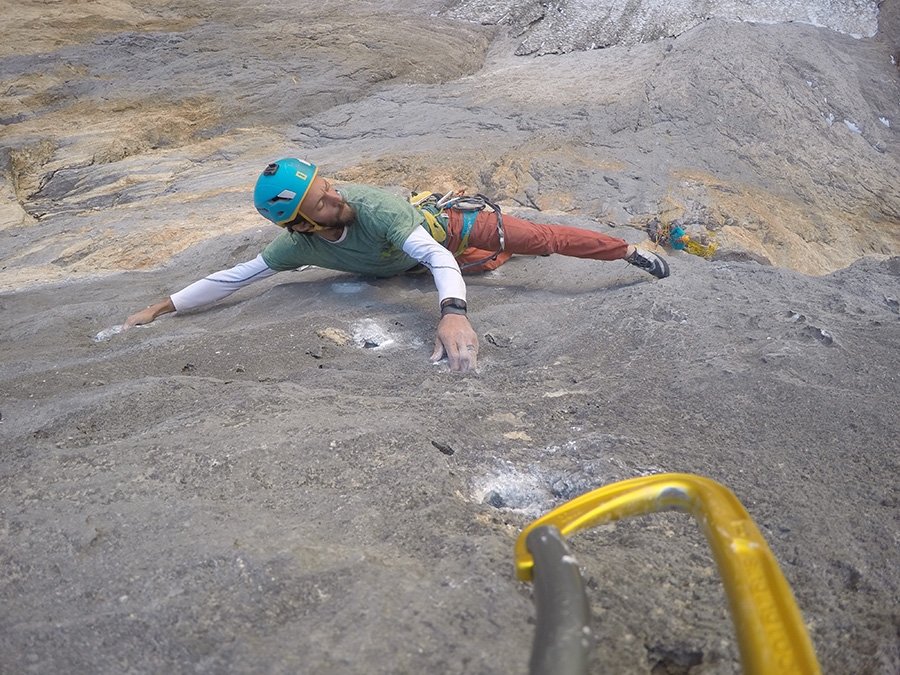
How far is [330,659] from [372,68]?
708cm

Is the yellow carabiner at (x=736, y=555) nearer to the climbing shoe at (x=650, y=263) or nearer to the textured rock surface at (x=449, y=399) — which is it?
the textured rock surface at (x=449, y=399)

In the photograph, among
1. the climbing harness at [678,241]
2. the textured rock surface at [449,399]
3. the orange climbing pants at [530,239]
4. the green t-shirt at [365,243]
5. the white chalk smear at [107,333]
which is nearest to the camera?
the textured rock surface at [449,399]

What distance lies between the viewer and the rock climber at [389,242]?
2.63 m

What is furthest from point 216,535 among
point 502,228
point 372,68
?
point 372,68

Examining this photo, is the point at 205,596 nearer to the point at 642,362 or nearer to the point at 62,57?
the point at 642,362

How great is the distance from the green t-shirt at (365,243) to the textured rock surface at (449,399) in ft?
0.48

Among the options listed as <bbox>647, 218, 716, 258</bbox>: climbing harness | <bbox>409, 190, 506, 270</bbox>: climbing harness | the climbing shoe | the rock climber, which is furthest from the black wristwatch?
<bbox>647, 218, 716, 258</bbox>: climbing harness

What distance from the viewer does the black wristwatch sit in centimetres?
251

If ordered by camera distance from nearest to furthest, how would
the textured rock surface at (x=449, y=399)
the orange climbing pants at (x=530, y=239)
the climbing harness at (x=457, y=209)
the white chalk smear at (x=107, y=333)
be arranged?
the textured rock surface at (x=449, y=399) → the white chalk smear at (x=107, y=333) → the climbing harness at (x=457, y=209) → the orange climbing pants at (x=530, y=239)

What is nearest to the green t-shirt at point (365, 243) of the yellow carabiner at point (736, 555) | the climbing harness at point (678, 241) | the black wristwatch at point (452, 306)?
the black wristwatch at point (452, 306)

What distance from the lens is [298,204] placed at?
8.75 feet

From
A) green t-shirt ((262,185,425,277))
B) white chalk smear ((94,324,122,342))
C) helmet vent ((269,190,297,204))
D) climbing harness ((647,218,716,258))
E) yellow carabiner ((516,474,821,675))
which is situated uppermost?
yellow carabiner ((516,474,821,675))

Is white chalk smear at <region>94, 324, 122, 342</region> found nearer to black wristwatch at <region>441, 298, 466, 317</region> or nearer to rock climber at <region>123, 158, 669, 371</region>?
rock climber at <region>123, 158, 669, 371</region>

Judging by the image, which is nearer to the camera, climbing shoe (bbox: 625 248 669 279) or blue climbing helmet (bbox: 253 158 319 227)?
blue climbing helmet (bbox: 253 158 319 227)
